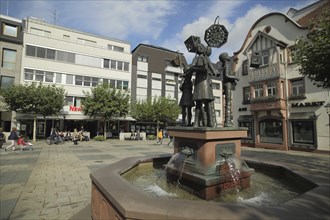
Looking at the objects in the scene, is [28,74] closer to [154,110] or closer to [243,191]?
[154,110]

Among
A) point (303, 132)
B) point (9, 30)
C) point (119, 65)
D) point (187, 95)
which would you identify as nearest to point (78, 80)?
point (119, 65)

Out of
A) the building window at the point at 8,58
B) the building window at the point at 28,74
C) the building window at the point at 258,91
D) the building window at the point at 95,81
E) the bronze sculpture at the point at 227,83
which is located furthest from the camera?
the building window at the point at 95,81

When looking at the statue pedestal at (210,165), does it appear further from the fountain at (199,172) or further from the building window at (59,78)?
the building window at (59,78)

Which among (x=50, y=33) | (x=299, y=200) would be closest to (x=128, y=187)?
(x=299, y=200)

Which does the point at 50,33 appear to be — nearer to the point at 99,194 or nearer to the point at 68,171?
the point at 68,171

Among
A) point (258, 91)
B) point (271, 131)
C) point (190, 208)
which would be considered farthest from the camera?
point (258, 91)

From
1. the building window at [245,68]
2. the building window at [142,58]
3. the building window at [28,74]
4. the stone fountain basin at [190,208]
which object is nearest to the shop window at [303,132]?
the building window at [245,68]

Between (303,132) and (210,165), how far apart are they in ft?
69.3

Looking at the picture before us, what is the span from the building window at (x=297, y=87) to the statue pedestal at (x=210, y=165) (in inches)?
806

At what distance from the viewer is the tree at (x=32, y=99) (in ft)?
78.3

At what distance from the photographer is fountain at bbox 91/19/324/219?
2.59m

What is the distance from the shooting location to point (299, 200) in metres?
2.93

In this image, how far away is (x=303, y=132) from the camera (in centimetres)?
2166

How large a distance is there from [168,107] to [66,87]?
15.8m
